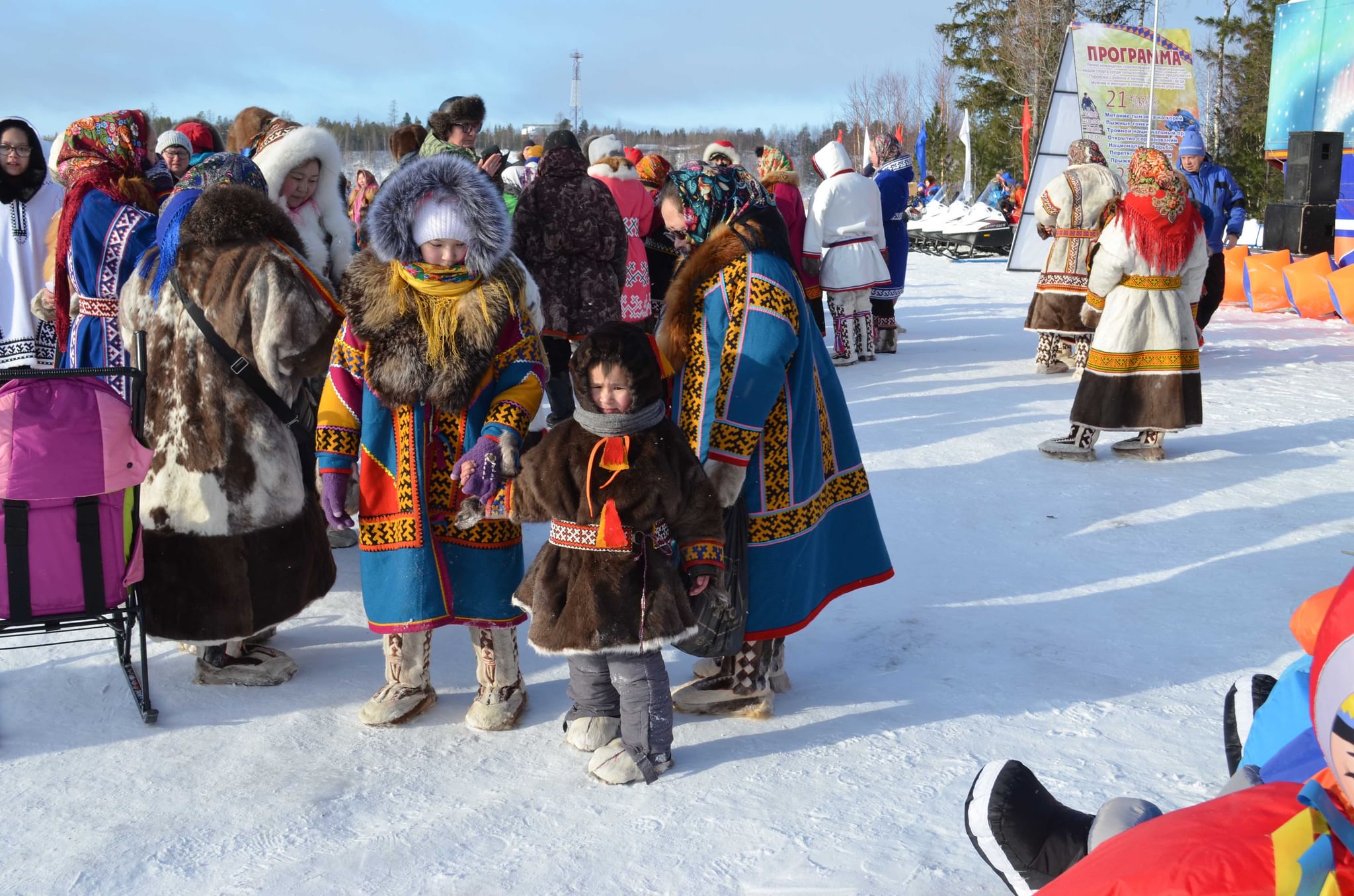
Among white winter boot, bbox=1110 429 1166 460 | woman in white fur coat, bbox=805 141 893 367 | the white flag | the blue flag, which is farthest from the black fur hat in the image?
the blue flag

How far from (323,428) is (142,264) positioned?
942mm

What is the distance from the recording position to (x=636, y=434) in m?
2.60

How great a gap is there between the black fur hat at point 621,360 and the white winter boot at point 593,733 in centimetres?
88

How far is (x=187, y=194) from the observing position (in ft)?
10.8

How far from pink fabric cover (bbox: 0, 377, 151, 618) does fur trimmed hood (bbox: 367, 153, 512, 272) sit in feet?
2.82

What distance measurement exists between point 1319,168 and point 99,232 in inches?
552

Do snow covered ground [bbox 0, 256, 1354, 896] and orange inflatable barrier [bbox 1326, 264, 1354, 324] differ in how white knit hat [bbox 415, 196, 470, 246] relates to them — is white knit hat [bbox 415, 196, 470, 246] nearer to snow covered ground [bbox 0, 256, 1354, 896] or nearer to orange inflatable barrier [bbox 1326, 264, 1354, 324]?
snow covered ground [bbox 0, 256, 1354, 896]

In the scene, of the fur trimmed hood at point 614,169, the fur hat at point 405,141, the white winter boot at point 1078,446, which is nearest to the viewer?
the white winter boot at point 1078,446

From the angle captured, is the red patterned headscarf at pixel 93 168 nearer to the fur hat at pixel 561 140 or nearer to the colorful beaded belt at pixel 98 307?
the colorful beaded belt at pixel 98 307

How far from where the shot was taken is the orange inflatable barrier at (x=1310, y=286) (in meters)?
11.1

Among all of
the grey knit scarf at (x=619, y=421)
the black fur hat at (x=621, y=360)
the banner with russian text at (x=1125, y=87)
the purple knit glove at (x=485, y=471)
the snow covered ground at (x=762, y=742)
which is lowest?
the snow covered ground at (x=762, y=742)

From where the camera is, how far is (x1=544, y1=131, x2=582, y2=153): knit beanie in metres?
6.15

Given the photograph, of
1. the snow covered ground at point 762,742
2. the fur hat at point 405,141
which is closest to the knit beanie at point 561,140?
the fur hat at point 405,141

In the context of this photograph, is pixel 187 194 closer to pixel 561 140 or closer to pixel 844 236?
pixel 561 140
